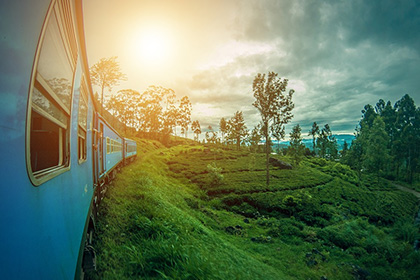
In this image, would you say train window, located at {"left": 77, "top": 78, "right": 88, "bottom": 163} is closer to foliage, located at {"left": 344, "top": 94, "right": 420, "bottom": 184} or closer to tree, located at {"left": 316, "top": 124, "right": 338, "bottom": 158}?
foliage, located at {"left": 344, "top": 94, "right": 420, "bottom": 184}

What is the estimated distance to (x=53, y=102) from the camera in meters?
1.63

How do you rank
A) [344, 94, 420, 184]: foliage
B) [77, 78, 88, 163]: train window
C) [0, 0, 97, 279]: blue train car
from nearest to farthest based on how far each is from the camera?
[0, 0, 97, 279]: blue train car < [77, 78, 88, 163]: train window < [344, 94, 420, 184]: foliage

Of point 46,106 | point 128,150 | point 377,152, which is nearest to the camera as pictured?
point 46,106

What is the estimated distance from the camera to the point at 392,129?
45281mm

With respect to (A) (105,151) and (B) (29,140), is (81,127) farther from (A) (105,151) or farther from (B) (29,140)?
(A) (105,151)

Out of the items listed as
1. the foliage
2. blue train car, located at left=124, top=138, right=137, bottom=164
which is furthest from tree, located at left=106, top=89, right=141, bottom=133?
the foliage

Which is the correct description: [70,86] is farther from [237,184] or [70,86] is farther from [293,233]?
[237,184]

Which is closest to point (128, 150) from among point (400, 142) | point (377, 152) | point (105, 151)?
point (105, 151)

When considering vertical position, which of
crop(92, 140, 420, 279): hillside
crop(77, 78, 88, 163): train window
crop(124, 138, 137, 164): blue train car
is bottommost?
crop(92, 140, 420, 279): hillside

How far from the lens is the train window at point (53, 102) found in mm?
1378

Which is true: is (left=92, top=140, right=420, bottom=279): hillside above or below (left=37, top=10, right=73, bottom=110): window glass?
below

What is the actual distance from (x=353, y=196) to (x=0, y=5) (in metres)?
25.6

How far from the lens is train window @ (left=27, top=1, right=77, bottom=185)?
1.38 meters

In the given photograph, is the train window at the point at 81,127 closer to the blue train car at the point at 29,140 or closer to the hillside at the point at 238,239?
the blue train car at the point at 29,140
